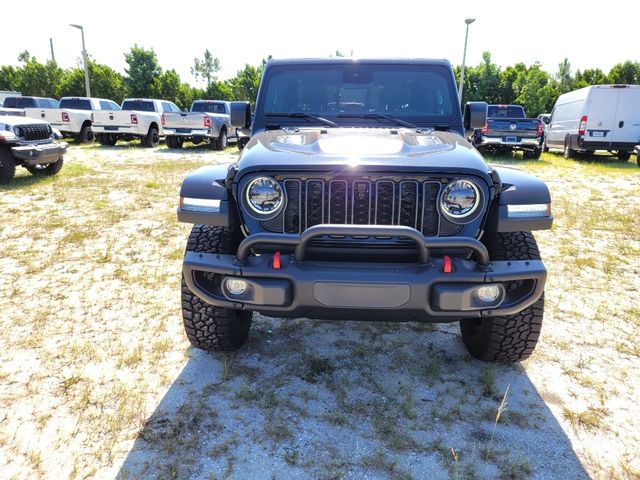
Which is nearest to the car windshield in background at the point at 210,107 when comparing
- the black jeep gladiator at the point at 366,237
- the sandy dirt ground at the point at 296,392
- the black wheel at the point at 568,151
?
the black wheel at the point at 568,151

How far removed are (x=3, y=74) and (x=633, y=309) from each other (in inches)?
1966

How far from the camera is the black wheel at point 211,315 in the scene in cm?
252

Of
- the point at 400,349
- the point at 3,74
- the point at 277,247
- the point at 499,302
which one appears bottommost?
the point at 400,349

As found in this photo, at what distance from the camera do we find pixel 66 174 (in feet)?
33.4

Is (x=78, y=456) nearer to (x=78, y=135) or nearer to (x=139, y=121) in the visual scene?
(x=139, y=121)

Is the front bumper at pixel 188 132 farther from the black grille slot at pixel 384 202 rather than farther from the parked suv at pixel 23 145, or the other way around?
the black grille slot at pixel 384 202

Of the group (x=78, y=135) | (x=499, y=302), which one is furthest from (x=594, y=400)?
(x=78, y=135)

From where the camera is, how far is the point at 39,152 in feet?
28.5

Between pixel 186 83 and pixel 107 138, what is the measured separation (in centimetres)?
2349

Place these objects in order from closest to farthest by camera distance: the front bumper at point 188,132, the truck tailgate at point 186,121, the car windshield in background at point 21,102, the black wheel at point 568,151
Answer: the black wheel at point 568,151, the truck tailgate at point 186,121, the front bumper at point 188,132, the car windshield in background at point 21,102

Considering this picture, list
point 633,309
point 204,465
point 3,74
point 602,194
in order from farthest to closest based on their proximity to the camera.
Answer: point 3,74
point 602,194
point 633,309
point 204,465

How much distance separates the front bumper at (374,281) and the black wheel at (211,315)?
0.23 meters

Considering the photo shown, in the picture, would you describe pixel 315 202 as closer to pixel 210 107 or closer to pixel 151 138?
pixel 151 138

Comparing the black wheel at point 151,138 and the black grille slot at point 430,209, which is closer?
the black grille slot at point 430,209
